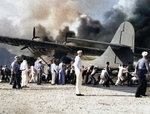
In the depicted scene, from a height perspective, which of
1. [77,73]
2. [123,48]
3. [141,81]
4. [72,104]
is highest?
[123,48]

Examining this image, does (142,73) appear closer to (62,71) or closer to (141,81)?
(141,81)

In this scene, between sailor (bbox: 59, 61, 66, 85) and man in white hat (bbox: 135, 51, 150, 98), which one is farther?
sailor (bbox: 59, 61, 66, 85)

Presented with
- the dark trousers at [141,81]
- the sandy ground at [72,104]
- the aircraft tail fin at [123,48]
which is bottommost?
the sandy ground at [72,104]

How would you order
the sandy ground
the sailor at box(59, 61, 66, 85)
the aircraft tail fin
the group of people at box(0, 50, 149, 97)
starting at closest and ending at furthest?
the sandy ground, the group of people at box(0, 50, 149, 97), the sailor at box(59, 61, 66, 85), the aircraft tail fin

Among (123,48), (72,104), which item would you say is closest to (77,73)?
(72,104)

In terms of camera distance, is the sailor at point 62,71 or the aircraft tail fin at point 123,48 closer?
the sailor at point 62,71

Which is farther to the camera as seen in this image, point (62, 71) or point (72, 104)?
point (62, 71)

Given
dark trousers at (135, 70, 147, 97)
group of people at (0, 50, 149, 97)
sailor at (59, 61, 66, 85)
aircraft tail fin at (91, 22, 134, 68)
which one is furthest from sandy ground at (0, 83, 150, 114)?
aircraft tail fin at (91, 22, 134, 68)

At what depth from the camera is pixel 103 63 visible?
68.4ft

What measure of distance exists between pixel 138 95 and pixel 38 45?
14242mm

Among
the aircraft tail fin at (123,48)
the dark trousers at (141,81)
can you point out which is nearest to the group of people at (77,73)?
the dark trousers at (141,81)

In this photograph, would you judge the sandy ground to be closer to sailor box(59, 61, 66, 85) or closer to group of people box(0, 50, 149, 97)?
group of people box(0, 50, 149, 97)

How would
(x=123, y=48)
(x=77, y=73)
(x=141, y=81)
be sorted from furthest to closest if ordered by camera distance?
(x=123, y=48) → (x=77, y=73) → (x=141, y=81)

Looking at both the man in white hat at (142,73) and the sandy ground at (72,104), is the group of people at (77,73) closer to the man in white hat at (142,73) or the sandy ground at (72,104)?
the man in white hat at (142,73)
